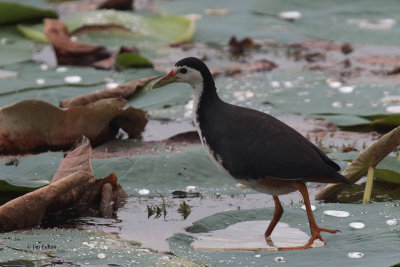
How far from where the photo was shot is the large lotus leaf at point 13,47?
25.0 ft

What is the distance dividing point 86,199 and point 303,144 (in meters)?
1.30

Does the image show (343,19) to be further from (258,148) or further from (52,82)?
(258,148)

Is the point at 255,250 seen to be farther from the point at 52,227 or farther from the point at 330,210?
the point at 52,227

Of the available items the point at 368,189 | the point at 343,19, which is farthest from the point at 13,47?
the point at 368,189

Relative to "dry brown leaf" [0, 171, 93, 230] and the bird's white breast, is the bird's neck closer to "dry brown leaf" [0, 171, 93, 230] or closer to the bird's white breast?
the bird's white breast

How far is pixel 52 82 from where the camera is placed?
6945 mm

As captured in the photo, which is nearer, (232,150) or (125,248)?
(125,248)

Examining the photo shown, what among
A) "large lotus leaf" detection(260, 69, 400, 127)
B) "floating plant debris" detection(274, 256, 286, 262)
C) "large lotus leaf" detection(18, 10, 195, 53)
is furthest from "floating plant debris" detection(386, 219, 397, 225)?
"large lotus leaf" detection(18, 10, 195, 53)

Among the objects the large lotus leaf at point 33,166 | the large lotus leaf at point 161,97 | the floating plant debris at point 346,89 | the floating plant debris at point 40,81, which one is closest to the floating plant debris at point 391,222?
the large lotus leaf at point 33,166

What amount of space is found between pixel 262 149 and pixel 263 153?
2 cm

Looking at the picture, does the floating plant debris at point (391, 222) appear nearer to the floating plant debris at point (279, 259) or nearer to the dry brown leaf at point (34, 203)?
the floating plant debris at point (279, 259)

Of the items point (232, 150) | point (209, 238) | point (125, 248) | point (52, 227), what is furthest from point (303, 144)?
point (52, 227)

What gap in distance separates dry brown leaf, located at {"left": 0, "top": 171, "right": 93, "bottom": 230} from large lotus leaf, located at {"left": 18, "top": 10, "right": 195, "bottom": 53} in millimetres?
4021

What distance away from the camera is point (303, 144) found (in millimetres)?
4332
